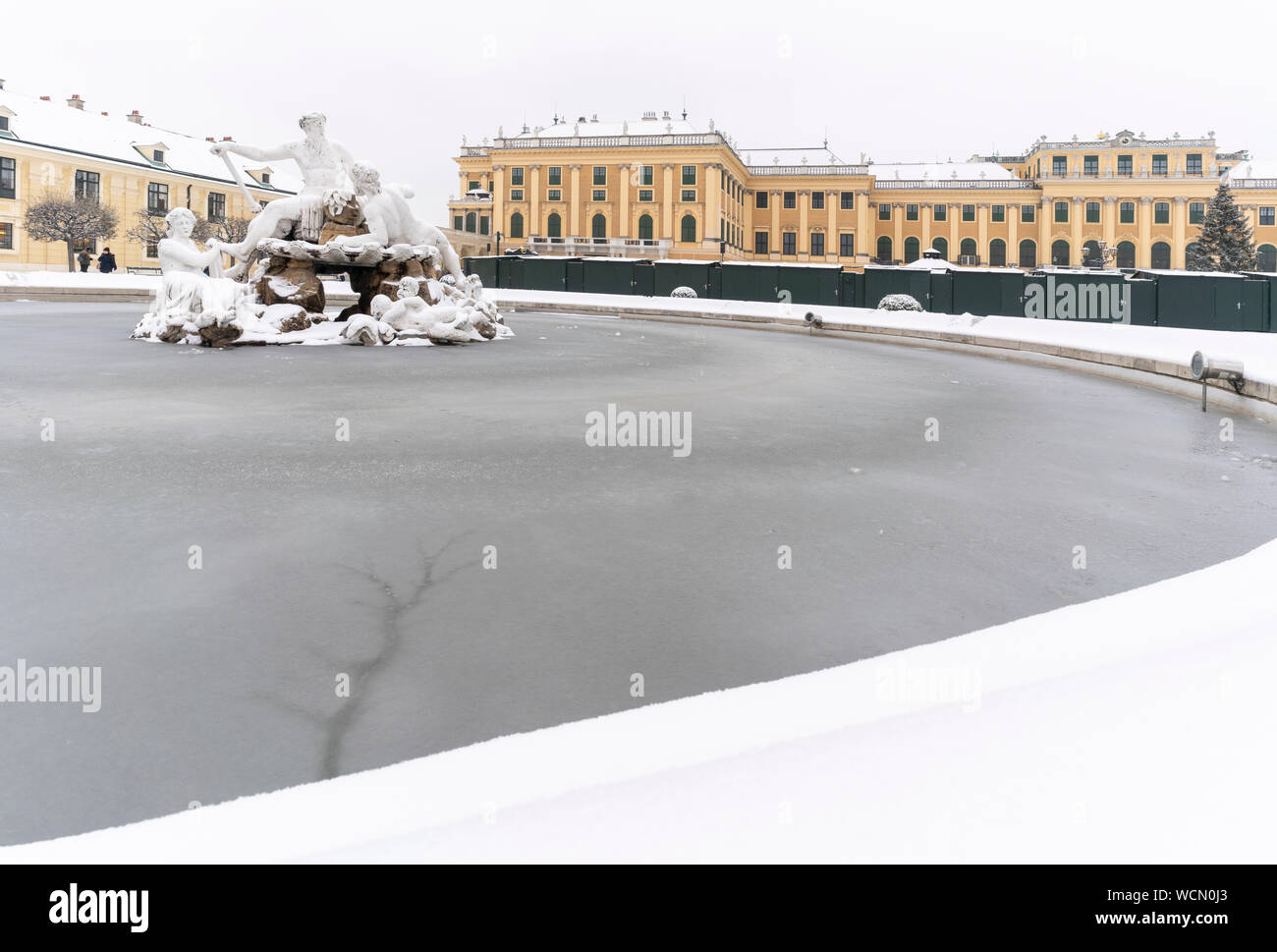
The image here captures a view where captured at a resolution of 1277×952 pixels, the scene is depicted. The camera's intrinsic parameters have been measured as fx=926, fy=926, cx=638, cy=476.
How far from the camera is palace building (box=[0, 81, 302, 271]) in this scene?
53.6m

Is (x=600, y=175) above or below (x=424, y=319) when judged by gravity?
above

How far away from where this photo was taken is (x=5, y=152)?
173 ft

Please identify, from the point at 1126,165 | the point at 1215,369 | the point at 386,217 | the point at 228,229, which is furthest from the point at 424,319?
the point at 1126,165

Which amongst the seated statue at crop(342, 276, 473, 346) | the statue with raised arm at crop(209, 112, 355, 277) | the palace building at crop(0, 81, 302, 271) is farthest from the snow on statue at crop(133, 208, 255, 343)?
the palace building at crop(0, 81, 302, 271)

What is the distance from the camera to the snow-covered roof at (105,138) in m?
55.5

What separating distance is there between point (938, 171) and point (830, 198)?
12739 millimetres

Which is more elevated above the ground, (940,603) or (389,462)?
(389,462)

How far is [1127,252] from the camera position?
3248 inches

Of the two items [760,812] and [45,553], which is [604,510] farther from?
[760,812]

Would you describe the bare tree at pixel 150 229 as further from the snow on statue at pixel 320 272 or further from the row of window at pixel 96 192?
the snow on statue at pixel 320 272

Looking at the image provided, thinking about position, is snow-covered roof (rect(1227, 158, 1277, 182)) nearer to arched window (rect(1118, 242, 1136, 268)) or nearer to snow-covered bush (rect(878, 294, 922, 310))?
arched window (rect(1118, 242, 1136, 268))

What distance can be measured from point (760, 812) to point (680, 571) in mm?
2588

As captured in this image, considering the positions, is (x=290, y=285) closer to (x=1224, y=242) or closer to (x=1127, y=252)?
(x=1224, y=242)
